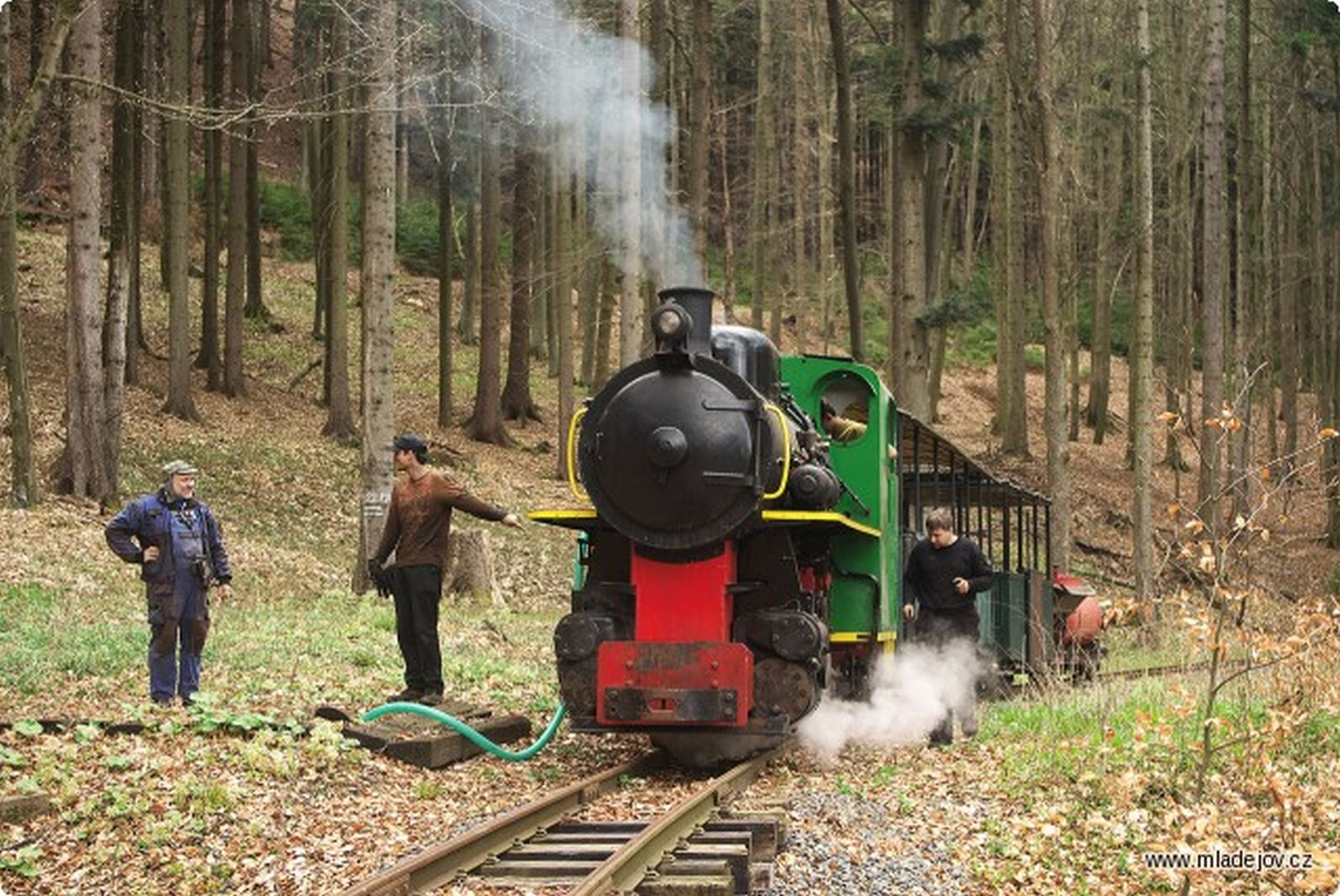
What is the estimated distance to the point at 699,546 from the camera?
1019cm

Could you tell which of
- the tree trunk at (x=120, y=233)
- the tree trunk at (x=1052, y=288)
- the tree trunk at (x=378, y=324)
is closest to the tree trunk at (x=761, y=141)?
the tree trunk at (x=1052, y=288)

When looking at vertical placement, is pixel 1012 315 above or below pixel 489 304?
below

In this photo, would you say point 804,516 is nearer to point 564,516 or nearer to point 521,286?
point 564,516

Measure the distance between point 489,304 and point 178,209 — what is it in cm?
601

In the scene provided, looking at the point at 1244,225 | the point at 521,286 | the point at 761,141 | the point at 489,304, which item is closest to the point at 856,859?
the point at 489,304

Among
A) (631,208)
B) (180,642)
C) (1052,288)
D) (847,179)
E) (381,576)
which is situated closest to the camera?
(180,642)

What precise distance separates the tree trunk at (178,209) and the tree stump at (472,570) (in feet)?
24.7

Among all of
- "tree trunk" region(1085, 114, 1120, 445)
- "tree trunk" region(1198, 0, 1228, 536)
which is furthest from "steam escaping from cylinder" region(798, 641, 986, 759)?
"tree trunk" region(1085, 114, 1120, 445)

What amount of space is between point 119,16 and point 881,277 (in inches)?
1310

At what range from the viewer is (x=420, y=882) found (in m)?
6.83

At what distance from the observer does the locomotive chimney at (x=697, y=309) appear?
1067 cm

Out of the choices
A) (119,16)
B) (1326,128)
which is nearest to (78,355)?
(119,16)

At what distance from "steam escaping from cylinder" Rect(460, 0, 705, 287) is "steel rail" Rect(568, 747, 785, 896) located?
757cm

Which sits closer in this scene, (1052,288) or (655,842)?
(655,842)
